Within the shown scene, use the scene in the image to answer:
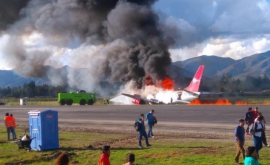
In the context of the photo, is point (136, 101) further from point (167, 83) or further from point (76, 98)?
point (76, 98)

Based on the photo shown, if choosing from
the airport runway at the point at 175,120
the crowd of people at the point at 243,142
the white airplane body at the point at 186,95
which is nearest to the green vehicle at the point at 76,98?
the white airplane body at the point at 186,95

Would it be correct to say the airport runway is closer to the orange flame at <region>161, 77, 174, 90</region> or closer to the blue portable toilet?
the blue portable toilet

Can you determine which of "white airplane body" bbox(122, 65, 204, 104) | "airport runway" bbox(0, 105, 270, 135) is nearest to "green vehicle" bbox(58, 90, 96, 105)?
"white airplane body" bbox(122, 65, 204, 104)

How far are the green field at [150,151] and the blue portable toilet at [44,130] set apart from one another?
48 centimetres

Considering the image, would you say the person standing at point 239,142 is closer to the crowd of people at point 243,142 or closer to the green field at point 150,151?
the crowd of people at point 243,142

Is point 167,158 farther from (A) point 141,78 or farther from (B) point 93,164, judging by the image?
(A) point 141,78

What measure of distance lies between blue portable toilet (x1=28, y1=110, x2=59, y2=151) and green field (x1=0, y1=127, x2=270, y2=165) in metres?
0.48

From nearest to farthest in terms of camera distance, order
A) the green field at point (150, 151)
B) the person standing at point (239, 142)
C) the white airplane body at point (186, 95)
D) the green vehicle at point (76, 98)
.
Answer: the person standing at point (239, 142) → the green field at point (150, 151) → the white airplane body at point (186, 95) → the green vehicle at point (76, 98)

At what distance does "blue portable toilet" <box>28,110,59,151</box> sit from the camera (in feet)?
60.0

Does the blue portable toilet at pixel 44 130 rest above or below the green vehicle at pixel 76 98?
below

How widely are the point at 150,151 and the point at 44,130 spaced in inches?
193

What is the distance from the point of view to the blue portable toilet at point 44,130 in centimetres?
1830

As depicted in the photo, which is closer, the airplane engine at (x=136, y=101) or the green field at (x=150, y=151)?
the green field at (x=150, y=151)

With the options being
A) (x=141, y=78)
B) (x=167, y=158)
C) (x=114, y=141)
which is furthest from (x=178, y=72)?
(x=167, y=158)
